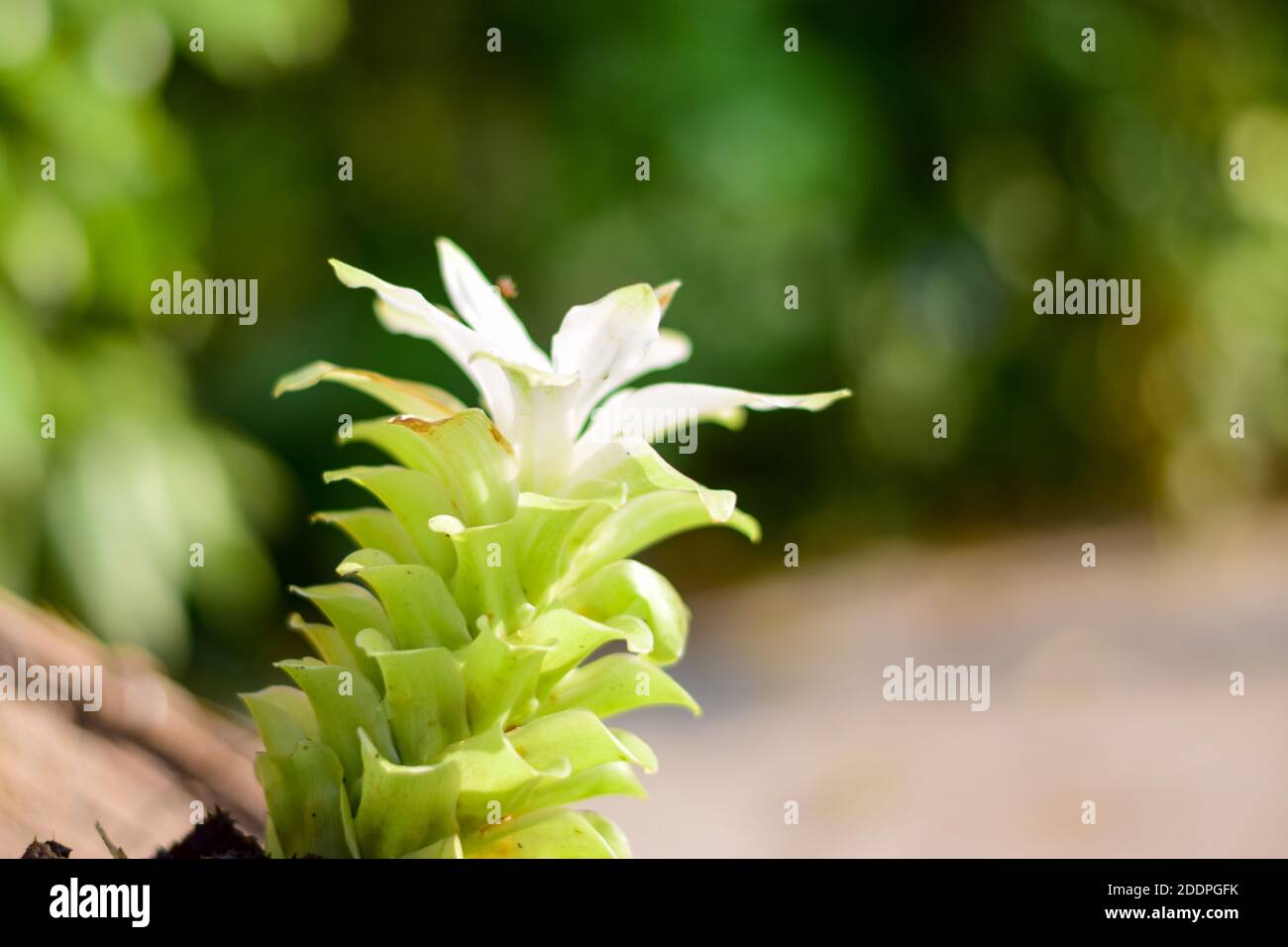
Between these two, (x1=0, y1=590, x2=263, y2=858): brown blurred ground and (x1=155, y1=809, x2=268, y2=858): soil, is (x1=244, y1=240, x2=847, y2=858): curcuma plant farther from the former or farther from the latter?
(x1=0, y1=590, x2=263, y2=858): brown blurred ground

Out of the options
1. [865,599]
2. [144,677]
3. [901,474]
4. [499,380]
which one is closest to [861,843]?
[865,599]

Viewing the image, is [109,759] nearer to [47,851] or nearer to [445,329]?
[47,851]

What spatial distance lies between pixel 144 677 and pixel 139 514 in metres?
1.10

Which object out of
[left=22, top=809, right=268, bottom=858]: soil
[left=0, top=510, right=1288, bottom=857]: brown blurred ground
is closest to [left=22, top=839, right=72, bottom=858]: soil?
[left=22, top=809, right=268, bottom=858]: soil

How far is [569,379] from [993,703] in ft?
6.68

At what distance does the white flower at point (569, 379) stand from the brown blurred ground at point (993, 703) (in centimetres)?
139

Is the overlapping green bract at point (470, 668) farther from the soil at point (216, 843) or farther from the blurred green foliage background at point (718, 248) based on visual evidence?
the blurred green foliage background at point (718, 248)

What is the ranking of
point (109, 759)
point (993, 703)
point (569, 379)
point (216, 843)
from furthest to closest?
point (993, 703)
point (109, 759)
point (216, 843)
point (569, 379)

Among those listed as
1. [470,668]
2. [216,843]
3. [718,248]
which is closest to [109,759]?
[216,843]

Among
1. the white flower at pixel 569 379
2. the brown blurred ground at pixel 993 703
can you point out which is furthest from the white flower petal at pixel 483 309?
the brown blurred ground at pixel 993 703

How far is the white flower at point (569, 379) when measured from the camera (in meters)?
0.46

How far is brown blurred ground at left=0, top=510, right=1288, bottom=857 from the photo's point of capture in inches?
76.2

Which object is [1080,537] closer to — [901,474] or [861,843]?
[901,474]

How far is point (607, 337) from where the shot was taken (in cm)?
47
